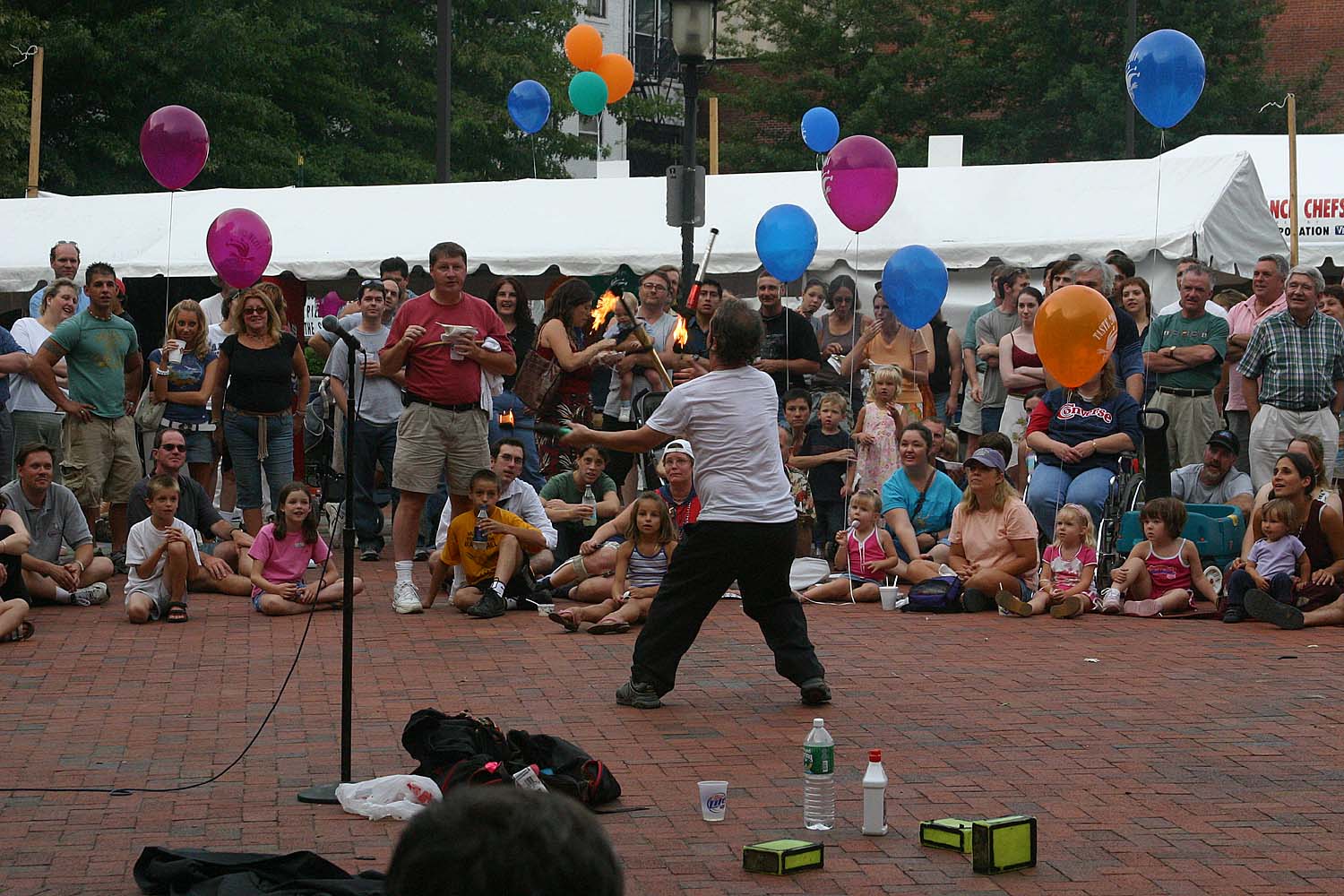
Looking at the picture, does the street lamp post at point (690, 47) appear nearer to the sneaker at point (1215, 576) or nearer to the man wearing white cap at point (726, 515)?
the sneaker at point (1215, 576)

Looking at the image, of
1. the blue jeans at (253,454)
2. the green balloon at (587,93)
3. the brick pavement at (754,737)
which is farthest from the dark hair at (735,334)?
the green balloon at (587,93)

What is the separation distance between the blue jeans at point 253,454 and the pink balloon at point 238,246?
6.68 feet

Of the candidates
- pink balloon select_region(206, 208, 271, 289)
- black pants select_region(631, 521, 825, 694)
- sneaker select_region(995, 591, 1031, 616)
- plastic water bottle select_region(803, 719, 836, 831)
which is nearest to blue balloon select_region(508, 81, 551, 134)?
pink balloon select_region(206, 208, 271, 289)

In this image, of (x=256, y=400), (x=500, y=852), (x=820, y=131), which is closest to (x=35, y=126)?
(x=820, y=131)

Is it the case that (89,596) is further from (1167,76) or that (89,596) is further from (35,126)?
(35,126)

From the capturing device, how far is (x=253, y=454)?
41.8 feet

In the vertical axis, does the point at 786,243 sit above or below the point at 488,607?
above

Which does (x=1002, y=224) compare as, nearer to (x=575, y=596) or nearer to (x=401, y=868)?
(x=575, y=596)

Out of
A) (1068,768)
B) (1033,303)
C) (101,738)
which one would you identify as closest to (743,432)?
(1068,768)

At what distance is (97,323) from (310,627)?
11.7 ft

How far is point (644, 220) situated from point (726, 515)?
32.4 feet

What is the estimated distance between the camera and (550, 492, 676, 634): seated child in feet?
35.3

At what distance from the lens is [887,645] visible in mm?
10086

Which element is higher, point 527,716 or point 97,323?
point 97,323
